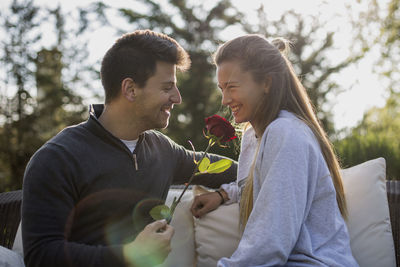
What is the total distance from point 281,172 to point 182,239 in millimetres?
1009

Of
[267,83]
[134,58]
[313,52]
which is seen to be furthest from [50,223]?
[313,52]

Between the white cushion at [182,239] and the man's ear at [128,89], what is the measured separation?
29.1 inches

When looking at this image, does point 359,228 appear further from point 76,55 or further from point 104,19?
point 76,55

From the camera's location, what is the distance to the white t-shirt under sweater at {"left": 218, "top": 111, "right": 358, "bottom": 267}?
4.20 feet

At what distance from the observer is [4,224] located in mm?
2369

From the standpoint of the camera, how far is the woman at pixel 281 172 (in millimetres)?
1288

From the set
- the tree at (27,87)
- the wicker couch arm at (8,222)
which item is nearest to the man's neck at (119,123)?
the wicker couch arm at (8,222)

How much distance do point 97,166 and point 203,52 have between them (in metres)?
4.82

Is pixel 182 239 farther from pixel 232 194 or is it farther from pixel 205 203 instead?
pixel 232 194

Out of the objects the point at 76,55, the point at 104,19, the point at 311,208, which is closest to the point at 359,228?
the point at 311,208

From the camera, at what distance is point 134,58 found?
6.11ft

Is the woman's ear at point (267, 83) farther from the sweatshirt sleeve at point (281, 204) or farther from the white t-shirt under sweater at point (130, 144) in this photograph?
the white t-shirt under sweater at point (130, 144)

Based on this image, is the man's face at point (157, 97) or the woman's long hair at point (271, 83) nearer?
the woman's long hair at point (271, 83)

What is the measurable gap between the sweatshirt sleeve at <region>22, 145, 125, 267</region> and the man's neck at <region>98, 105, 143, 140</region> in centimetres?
41
